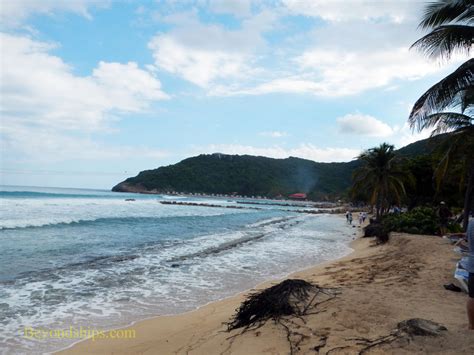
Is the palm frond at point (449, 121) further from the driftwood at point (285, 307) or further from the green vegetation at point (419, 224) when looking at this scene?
the driftwood at point (285, 307)

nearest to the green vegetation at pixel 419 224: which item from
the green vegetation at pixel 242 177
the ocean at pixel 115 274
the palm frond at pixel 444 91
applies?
the ocean at pixel 115 274

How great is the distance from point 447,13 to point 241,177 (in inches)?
5752

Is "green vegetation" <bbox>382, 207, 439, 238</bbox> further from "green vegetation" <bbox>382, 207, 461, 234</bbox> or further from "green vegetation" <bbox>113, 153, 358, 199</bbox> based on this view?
"green vegetation" <bbox>113, 153, 358, 199</bbox>

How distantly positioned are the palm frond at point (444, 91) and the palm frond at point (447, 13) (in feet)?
3.84

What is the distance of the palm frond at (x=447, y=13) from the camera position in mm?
8176

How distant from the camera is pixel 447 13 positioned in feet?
27.5

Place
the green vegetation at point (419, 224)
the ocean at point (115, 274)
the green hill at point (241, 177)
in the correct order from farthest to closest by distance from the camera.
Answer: the green hill at point (241, 177)
the green vegetation at point (419, 224)
the ocean at point (115, 274)

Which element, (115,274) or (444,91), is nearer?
(444,91)

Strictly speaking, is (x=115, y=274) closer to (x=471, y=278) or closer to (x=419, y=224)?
(x=471, y=278)

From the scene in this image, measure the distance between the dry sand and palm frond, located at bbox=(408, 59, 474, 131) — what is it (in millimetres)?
4034

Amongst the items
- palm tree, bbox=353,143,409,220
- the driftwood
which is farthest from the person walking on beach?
palm tree, bbox=353,143,409,220

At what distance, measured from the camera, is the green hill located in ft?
485

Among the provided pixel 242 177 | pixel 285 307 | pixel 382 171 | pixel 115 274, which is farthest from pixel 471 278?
pixel 242 177

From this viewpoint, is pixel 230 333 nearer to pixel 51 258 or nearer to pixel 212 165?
pixel 51 258
